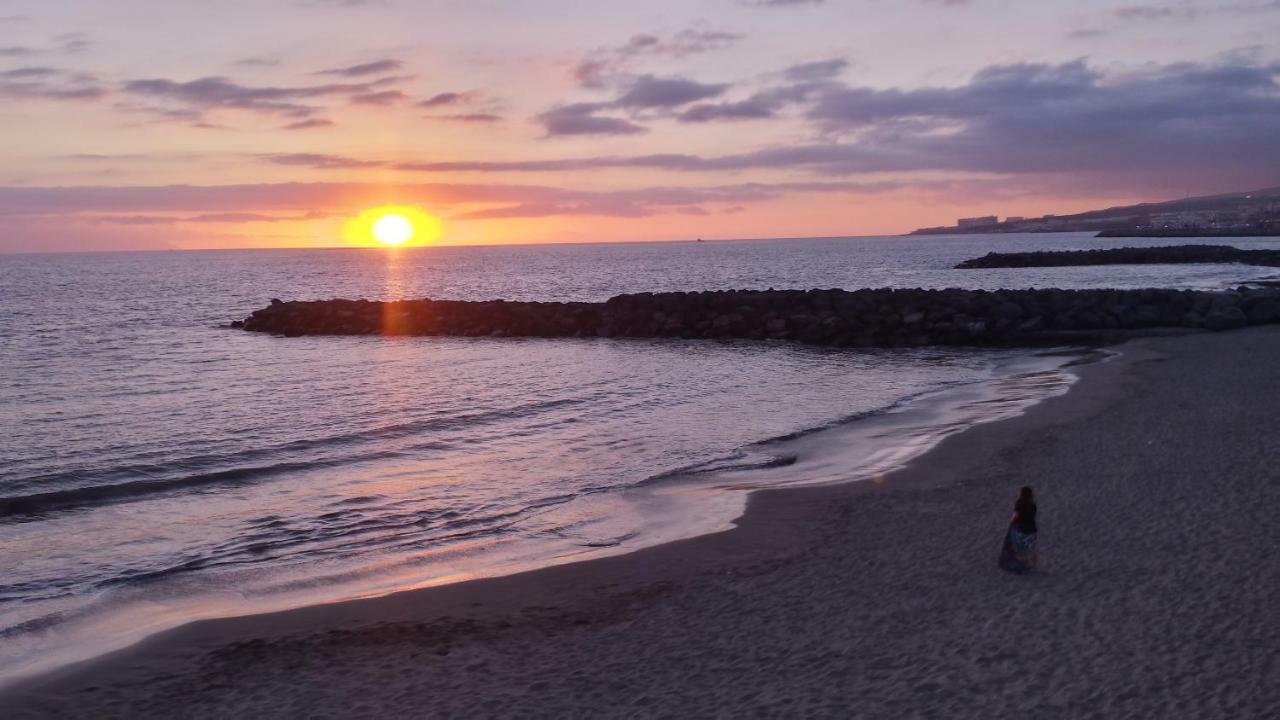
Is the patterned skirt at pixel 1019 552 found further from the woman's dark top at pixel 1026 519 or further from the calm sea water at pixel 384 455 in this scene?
the calm sea water at pixel 384 455

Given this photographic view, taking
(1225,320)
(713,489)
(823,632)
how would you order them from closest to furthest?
(823,632) → (713,489) → (1225,320)

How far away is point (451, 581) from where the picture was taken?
1145 centimetres

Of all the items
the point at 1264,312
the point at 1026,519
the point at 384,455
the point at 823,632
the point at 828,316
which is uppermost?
the point at 828,316

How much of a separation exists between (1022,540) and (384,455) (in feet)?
Answer: 41.7

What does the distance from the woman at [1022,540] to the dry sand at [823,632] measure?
8.1 inches

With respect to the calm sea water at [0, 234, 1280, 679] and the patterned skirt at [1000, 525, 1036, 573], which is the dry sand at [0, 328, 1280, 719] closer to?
the patterned skirt at [1000, 525, 1036, 573]

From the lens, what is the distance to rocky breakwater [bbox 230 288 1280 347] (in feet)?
125

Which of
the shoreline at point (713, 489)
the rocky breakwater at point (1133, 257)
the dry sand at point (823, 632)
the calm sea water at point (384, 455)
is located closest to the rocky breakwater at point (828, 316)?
the calm sea water at point (384, 455)

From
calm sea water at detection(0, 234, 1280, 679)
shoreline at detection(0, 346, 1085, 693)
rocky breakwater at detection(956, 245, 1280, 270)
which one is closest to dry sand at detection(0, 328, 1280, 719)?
shoreline at detection(0, 346, 1085, 693)

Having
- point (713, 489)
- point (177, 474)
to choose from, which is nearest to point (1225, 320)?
point (713, 489)

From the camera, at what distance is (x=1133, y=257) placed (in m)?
104

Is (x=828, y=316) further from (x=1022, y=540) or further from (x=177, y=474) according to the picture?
(x=1022, y=540)

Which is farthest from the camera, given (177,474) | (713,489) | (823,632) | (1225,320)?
(1225,320)

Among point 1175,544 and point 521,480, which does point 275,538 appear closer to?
point 521,480
